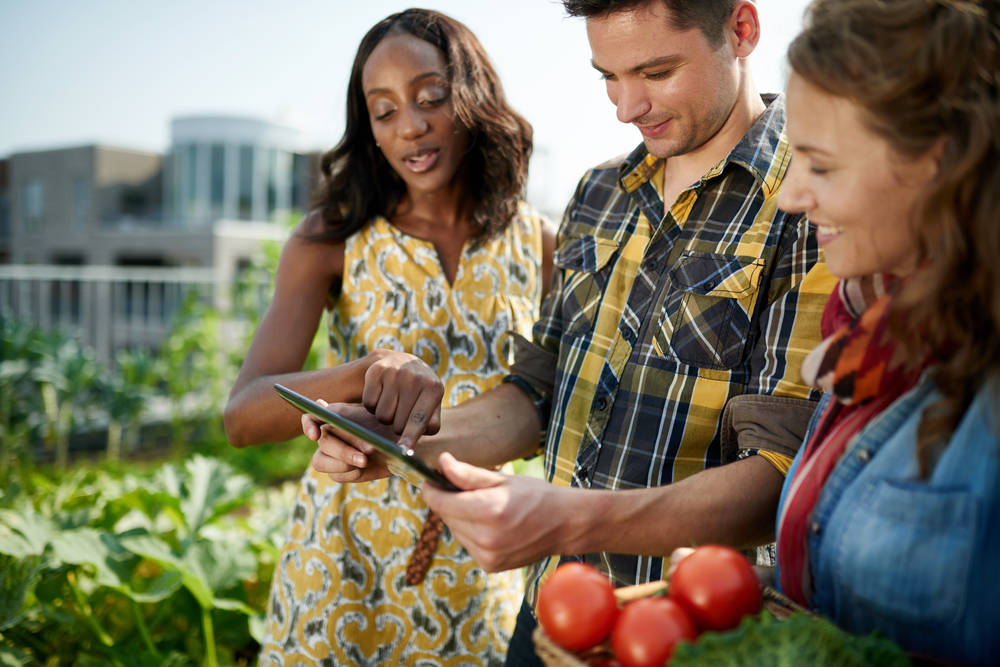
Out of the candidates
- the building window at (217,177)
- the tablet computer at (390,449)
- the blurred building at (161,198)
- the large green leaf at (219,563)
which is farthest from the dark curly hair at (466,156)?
the building window at (217,177)

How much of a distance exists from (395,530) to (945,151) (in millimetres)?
1709

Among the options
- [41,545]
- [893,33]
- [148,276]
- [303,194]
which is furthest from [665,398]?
[303,194]

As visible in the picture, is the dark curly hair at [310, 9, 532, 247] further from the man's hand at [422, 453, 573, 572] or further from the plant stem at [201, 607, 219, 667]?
the plant stem at [201, 607, 219, 667]

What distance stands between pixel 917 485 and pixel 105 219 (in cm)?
3099

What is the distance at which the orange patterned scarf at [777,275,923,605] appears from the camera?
3.60ft

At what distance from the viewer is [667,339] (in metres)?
1.64

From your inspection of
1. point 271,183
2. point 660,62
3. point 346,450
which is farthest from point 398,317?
point 271,183

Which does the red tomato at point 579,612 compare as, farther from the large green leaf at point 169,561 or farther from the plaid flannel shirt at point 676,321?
the large green leaf at point 169,561

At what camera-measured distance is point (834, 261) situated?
114 cm

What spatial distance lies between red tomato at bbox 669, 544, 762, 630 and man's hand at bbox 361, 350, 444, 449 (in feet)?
2.57

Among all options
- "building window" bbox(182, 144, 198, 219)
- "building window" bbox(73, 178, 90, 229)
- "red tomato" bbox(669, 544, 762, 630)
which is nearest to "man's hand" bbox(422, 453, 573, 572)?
"red tomato" bbox(669, 544, 762, 630)

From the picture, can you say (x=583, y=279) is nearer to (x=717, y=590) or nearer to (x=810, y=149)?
(x=810, y=149)

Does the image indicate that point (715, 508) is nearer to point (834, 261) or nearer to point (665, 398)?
point (665, 398)

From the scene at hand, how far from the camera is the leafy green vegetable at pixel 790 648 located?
855 millimetres
